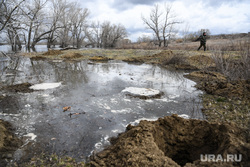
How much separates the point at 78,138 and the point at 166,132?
1702 millimetres

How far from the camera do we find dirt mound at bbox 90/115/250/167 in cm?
207

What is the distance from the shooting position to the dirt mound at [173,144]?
2068mm

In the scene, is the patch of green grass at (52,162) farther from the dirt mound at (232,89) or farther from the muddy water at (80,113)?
the dirt mound at (232,89)

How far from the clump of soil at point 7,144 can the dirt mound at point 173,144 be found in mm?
1365

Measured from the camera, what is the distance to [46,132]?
3.25 meters

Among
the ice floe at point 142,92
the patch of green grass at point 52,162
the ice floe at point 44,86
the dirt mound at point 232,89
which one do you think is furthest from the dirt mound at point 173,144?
the ice floe at point 44,86

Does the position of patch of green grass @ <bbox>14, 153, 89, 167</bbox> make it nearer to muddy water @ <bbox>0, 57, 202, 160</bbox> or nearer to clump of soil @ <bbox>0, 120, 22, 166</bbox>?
muddy water @ <bbox>0, 57, 202, 160</bbox>

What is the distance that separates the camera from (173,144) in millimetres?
2953

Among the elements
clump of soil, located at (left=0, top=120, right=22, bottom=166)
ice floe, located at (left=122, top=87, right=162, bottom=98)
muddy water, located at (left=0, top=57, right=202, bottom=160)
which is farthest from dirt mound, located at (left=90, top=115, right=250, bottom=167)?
ice floe, located at (left=122, top=87, right=162, bottom=98)

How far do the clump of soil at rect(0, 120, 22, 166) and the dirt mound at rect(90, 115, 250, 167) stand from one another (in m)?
1.37

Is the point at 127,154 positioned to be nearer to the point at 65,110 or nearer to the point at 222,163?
the point at 222,163

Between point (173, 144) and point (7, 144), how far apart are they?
2.95 m

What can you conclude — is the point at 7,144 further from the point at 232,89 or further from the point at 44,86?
the point at 232,89

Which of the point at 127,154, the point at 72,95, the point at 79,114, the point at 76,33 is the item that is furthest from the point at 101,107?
the point at 76,33
